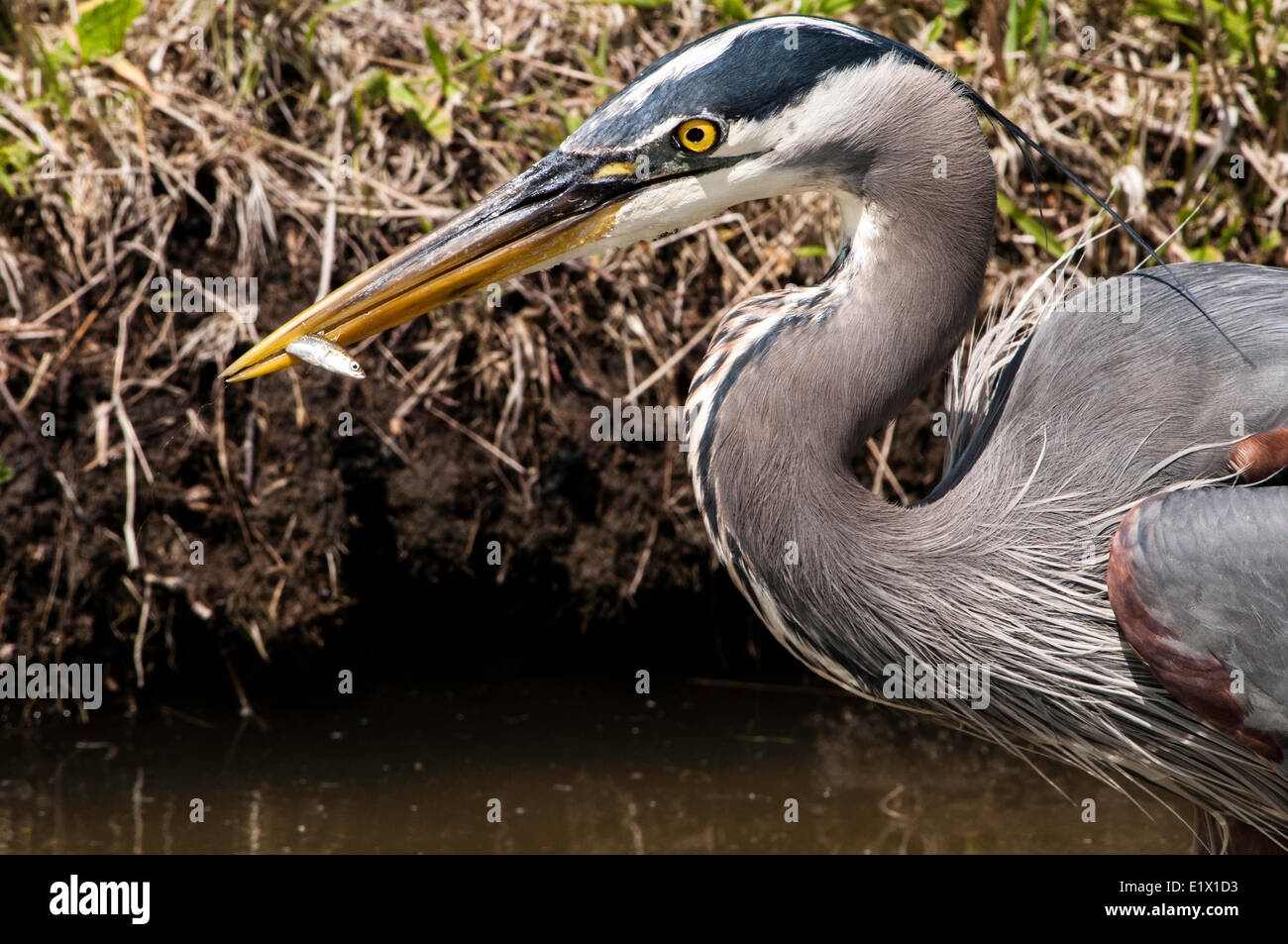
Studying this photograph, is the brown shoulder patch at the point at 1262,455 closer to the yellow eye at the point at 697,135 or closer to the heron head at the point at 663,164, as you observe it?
the heron head at the point at 663,164

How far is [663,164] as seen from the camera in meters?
2.13

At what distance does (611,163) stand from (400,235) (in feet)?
5.64

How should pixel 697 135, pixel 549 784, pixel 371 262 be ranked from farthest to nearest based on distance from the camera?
1. pixel 371 262
2. pixel 549 784
3. pixel 697 135

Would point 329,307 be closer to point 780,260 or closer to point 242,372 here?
point 242,372

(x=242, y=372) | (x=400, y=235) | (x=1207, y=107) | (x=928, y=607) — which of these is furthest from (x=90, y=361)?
(x=1207, y=107)

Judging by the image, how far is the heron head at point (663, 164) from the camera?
207cm

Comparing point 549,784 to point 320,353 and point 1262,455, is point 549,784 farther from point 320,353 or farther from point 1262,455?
point 1262,455

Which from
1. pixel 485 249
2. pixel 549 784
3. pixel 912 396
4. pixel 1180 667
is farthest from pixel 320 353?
pixel 549 784

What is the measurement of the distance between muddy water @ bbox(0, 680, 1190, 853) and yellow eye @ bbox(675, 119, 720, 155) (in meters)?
1.81

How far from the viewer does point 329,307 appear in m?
2.21

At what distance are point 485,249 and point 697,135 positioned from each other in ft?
1.28

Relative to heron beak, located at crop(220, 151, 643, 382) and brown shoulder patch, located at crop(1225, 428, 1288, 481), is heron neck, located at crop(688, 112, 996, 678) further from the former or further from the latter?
brown shoulder patch, located at crop(1225, 428, 1288, 481)

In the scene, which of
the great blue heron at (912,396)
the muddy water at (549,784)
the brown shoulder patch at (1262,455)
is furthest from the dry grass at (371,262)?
the brown shoulder patch at (1262,455)
